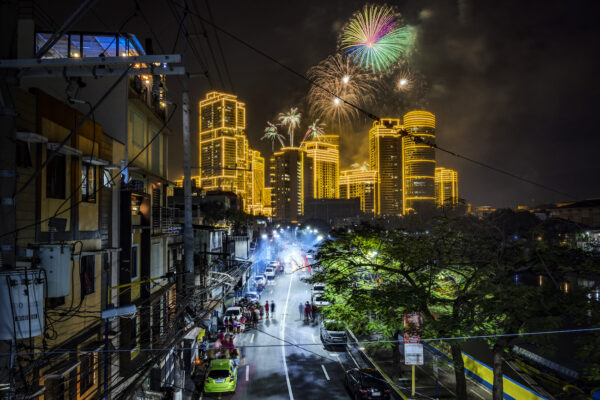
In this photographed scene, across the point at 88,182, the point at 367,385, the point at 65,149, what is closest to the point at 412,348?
the point at 367,385

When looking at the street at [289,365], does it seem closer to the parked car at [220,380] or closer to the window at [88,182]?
the parked car at [220,380]

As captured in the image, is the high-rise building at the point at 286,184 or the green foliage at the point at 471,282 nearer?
the green foliage at the point at 471,282

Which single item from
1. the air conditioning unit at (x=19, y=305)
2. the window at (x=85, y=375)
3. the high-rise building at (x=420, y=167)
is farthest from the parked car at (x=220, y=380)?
the high-rise building at (x=420, y=167)

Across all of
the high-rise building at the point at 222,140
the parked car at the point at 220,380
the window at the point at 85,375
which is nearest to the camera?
the window at the point at 85,375

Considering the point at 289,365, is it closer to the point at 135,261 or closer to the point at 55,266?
the point at 135,261

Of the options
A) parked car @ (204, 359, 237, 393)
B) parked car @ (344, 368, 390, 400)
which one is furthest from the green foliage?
parked car @ (204, 359, 237, 393)

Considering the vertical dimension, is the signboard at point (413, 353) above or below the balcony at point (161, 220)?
below

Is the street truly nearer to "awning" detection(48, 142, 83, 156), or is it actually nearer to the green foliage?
the green foliage
